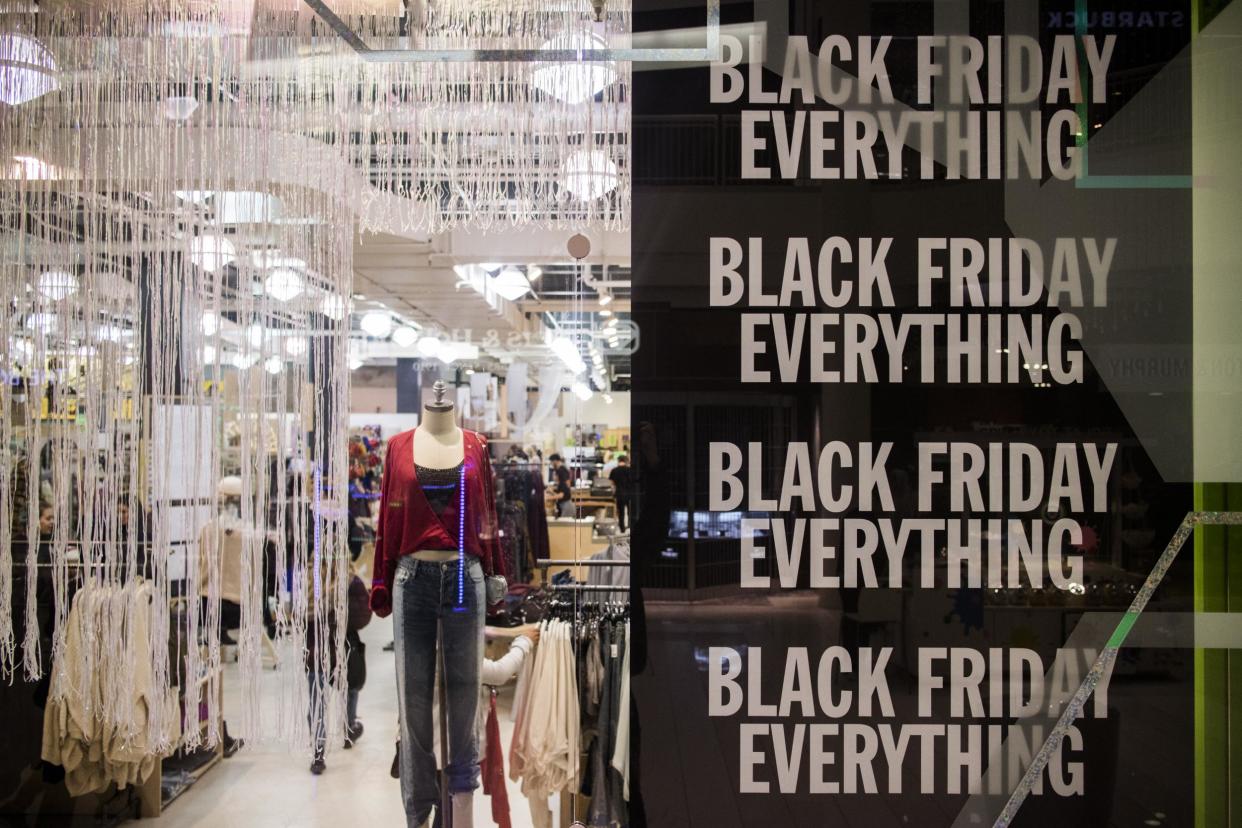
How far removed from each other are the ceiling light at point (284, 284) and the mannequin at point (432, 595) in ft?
1.63

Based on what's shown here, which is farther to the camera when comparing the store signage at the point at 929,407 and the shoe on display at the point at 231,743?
the shoe on display at the point at 231,743

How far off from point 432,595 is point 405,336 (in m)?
0.73

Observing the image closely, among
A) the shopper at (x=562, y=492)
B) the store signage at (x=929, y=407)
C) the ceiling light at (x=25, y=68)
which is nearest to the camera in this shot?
the store signage at (x=929, y=407)

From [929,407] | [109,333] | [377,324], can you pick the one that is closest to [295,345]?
[377,324]

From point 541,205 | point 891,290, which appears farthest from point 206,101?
point 891,290

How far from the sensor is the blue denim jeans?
2.44 meters

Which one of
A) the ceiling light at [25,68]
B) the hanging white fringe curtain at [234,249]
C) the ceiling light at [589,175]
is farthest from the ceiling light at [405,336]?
the ceiling light at [25,68]

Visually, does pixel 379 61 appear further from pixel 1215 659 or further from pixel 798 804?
pixel 1215 659

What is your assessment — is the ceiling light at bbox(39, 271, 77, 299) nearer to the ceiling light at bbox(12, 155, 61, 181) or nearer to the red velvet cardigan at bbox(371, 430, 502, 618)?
the ceiling light at bbox(12, 155, 61, 181)

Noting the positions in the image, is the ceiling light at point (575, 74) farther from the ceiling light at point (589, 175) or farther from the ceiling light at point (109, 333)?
the ceiling light at point (109, 333)

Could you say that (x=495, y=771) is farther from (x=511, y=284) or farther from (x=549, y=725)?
(x=511, y=284)

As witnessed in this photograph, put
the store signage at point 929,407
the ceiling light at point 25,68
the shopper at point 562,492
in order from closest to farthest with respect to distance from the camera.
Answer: the store signage at point 929,407 < the shopper at point 562,492 < the ceiling light at point 25,68

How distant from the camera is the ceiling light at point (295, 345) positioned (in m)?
2.46

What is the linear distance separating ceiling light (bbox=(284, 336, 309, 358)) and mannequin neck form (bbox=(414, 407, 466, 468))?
1.23ft
